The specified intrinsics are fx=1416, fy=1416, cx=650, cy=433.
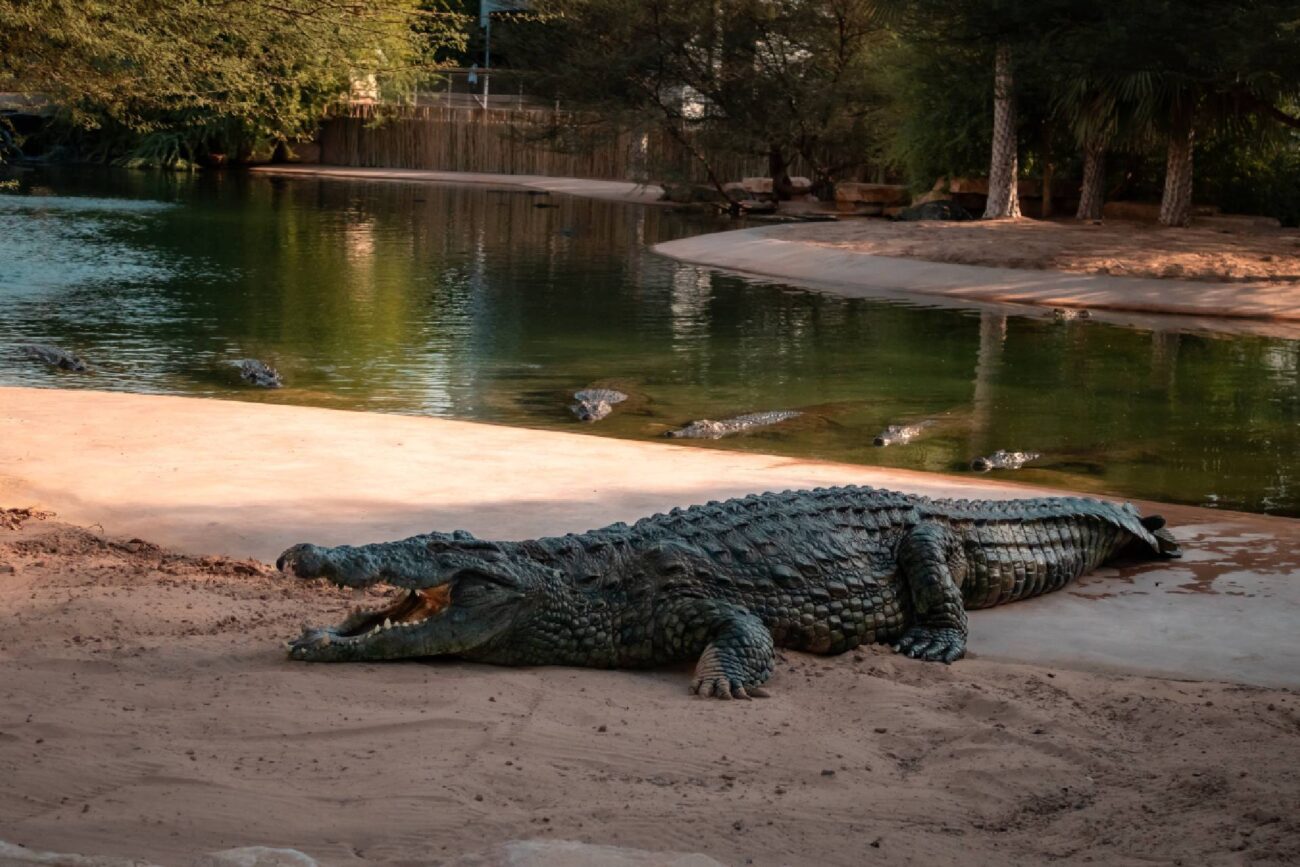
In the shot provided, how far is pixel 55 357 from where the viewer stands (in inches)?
478

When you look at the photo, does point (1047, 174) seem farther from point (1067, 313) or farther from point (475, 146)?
point (475, 146)

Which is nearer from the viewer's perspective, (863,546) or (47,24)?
(863,546)

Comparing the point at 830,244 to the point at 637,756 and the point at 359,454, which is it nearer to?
the point at 359,454

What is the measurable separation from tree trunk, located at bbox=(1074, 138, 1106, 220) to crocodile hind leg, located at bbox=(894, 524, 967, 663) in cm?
2148

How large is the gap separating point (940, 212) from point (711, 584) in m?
23.5

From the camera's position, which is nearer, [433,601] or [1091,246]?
[433,601]

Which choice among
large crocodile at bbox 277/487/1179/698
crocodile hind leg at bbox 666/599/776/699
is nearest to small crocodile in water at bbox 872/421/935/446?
large crocodile at bbox 277/487/1179/698

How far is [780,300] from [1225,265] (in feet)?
20.4

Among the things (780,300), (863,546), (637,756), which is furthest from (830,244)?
(637,756)

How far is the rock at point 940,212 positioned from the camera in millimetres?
27281

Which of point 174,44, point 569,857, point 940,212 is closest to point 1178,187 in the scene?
point 940,212

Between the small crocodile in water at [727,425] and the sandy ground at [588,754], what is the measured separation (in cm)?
526

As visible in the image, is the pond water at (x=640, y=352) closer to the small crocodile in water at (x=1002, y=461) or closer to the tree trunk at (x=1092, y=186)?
the small crocodile in water at (x=1002, y=461)

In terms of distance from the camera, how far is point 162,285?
58.1ft
